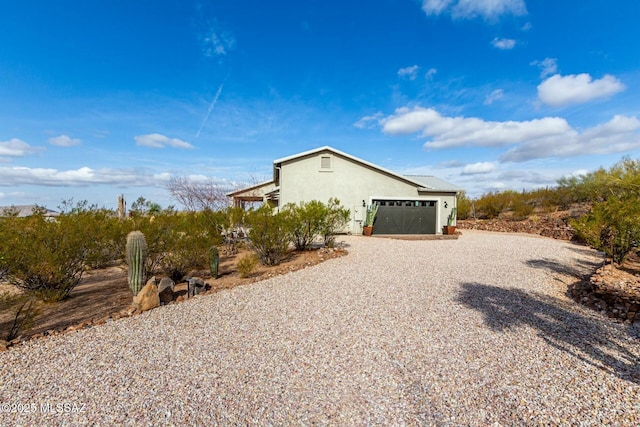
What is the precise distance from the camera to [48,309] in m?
6.24

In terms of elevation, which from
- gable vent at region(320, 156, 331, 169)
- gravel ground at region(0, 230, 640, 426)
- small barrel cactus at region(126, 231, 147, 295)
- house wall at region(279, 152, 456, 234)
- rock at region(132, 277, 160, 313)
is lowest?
gravel ground at region(0, 230, 640, 426)

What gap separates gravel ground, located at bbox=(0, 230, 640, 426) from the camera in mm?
2814

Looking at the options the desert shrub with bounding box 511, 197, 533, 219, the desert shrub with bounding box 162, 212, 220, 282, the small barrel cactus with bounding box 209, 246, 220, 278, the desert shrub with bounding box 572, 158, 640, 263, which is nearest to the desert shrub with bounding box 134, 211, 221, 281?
the desert shrub with bounding box 162, 212, 220, 282

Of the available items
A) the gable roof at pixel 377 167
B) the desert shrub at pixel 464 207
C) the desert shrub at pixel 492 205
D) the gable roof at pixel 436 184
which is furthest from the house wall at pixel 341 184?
the desert shrub at pixel 492 205

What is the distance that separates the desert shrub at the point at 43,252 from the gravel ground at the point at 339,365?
246 cm

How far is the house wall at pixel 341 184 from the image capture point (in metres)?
16.4

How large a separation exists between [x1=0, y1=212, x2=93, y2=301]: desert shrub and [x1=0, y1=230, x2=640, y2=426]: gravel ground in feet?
8.07

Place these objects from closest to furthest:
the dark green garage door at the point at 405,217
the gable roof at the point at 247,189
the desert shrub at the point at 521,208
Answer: the dark green garage door at the point at 405,217
the gable roof at the point at 247,189
the desert shrub at the point at 521,208

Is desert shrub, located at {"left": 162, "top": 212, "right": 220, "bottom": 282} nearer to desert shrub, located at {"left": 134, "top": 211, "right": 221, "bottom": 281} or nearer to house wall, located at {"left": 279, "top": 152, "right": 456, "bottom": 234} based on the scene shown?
desert shrub, located at {"left": 134, "top": 211, "right": 221, "bottom": 281}

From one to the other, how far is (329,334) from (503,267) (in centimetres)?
709

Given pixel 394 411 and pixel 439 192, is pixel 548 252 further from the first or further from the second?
pixel 394 411

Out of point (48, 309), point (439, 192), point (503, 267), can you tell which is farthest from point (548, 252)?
point (48, 309)

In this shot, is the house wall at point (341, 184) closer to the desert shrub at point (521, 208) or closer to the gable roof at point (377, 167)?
the gable roof at point (377, 167)

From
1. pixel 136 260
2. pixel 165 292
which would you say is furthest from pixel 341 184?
pixel 165 292
